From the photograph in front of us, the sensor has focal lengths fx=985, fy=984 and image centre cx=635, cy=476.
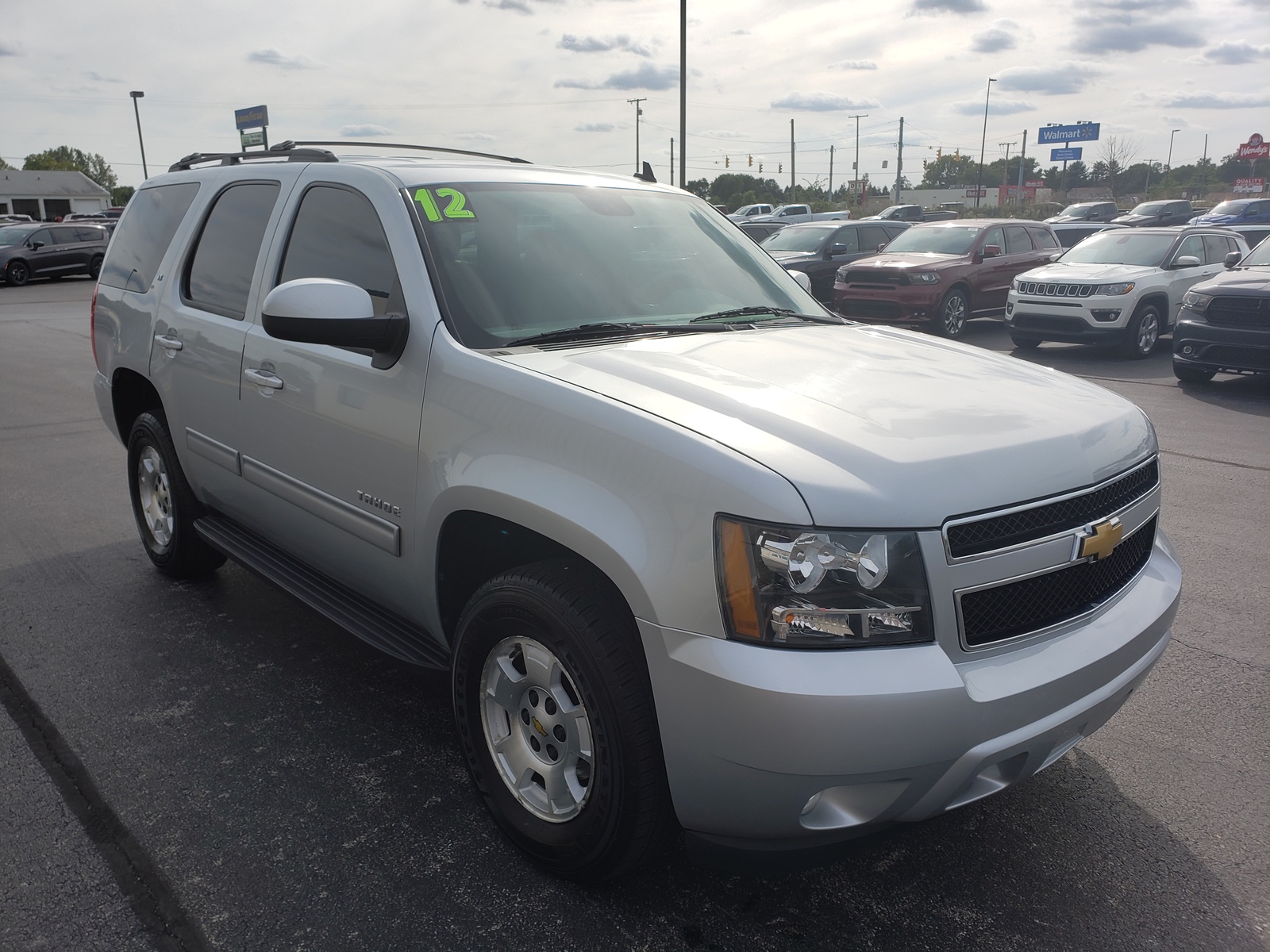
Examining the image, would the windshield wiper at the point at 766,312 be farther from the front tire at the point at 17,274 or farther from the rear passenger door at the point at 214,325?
the front tire at the point at 17,274

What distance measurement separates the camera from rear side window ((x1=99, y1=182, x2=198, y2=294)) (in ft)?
14.9

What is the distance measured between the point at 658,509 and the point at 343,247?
181 cm

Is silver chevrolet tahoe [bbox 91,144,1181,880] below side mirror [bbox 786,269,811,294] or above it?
below

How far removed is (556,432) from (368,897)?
130 centimetres

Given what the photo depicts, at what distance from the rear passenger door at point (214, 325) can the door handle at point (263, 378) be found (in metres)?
0.11

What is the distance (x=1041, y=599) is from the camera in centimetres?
229

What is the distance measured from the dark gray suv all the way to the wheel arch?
87.2 ft

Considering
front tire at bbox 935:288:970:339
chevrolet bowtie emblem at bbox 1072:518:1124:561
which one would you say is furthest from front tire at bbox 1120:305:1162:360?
chevrolet bowtie emblem at bbox 1072:518:1124:561

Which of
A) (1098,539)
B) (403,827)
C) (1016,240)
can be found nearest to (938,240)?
(1016,240)

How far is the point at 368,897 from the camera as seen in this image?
2545 millimetres

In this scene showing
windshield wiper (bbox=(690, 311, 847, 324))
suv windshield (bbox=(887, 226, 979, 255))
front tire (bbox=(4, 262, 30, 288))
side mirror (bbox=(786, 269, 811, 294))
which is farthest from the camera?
front tire (bbox=(4, 262, 30, 288))

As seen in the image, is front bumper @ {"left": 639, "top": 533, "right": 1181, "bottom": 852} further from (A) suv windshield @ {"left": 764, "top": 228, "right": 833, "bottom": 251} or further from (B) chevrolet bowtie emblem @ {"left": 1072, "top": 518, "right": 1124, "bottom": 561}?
(A) suv windshield @ {"left": 764, "top": 228, "right": 833, "bottom": 251}

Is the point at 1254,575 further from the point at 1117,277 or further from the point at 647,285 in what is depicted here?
the point at 1117,277

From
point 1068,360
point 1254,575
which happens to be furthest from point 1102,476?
point 1068,360
